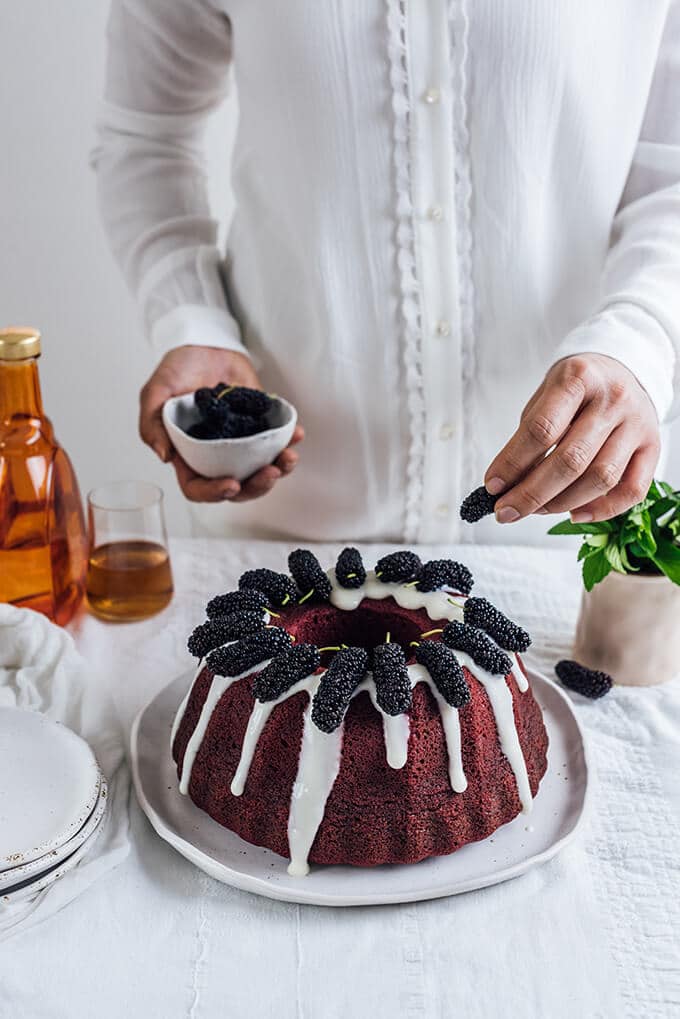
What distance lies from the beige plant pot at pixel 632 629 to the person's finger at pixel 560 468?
0.55 ft

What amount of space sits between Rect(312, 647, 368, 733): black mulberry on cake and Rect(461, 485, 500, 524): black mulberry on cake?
0.18 m

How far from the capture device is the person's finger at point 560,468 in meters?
0.89

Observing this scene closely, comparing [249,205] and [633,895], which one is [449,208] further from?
[633,895]

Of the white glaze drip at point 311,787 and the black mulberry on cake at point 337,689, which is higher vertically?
the black mulberry on cake at point 337,689

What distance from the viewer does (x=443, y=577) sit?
984 millimetres

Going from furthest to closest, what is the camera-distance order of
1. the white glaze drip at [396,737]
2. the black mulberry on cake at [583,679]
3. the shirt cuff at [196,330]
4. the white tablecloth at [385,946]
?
the shirt cuff at [196,330], the black mulberry on cake at [583,679], the white glaze drip at [396,737], the white tablecloth at [385,946]

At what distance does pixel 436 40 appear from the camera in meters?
1.13

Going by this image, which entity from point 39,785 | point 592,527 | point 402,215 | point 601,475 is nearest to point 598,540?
point 592,527

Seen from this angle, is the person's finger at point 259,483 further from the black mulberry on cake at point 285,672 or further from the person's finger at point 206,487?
the black mulberry on cake at point 285,672

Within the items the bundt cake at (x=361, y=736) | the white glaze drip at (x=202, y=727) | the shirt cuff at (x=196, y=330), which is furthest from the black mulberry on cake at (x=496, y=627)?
the shirt cuff at (x=196, y=330)

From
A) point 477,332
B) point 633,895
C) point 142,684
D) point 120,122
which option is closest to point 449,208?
point 477,332

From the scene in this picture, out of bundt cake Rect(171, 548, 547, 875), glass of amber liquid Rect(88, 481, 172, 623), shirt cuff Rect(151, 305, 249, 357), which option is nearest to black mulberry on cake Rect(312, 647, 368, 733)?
→ bundt cake Rect(171, 548, 547, 875)

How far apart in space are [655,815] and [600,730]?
0.41 feet

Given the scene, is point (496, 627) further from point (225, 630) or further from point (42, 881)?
point (42, 881)
